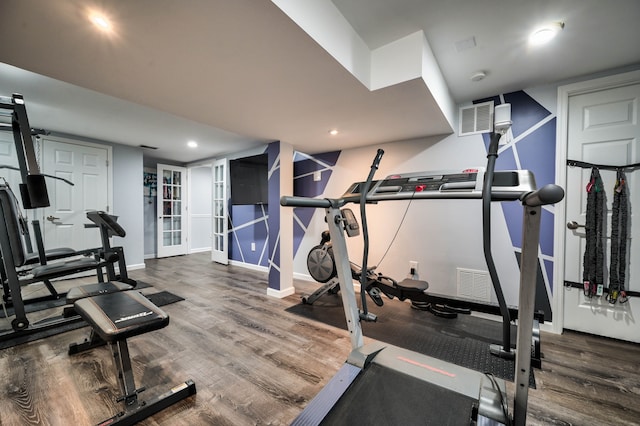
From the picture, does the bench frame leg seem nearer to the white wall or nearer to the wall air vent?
the wall air vent

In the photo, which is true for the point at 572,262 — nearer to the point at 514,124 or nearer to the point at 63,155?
the point at 514,124

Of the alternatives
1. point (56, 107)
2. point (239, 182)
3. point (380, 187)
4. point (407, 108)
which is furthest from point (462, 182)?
point (56, 107)

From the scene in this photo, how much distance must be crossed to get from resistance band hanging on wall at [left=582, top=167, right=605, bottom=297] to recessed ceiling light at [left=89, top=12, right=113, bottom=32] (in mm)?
3689

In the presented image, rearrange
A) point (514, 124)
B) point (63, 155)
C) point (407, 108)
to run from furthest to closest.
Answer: point (63, 155), point (514, 124), point (407, 108)

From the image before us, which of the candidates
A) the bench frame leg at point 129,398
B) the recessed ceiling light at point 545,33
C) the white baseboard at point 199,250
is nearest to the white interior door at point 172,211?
the white baseboard at point 199,250

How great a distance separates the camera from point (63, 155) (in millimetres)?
4145

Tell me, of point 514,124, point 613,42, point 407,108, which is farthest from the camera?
point 514,124

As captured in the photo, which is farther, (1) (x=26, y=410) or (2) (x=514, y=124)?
(2) (x=514, y=124)

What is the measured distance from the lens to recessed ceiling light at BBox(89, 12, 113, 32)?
1225 millimetres

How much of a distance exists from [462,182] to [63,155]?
18.6 feet

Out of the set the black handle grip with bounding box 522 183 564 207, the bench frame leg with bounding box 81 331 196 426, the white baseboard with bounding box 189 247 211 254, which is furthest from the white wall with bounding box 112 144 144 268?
the black handle grip with bounding box 522 183 564 207

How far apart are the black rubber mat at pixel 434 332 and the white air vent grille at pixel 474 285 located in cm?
23

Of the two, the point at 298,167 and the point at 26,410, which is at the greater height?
the point at 298,167

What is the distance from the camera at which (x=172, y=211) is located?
6219mm
